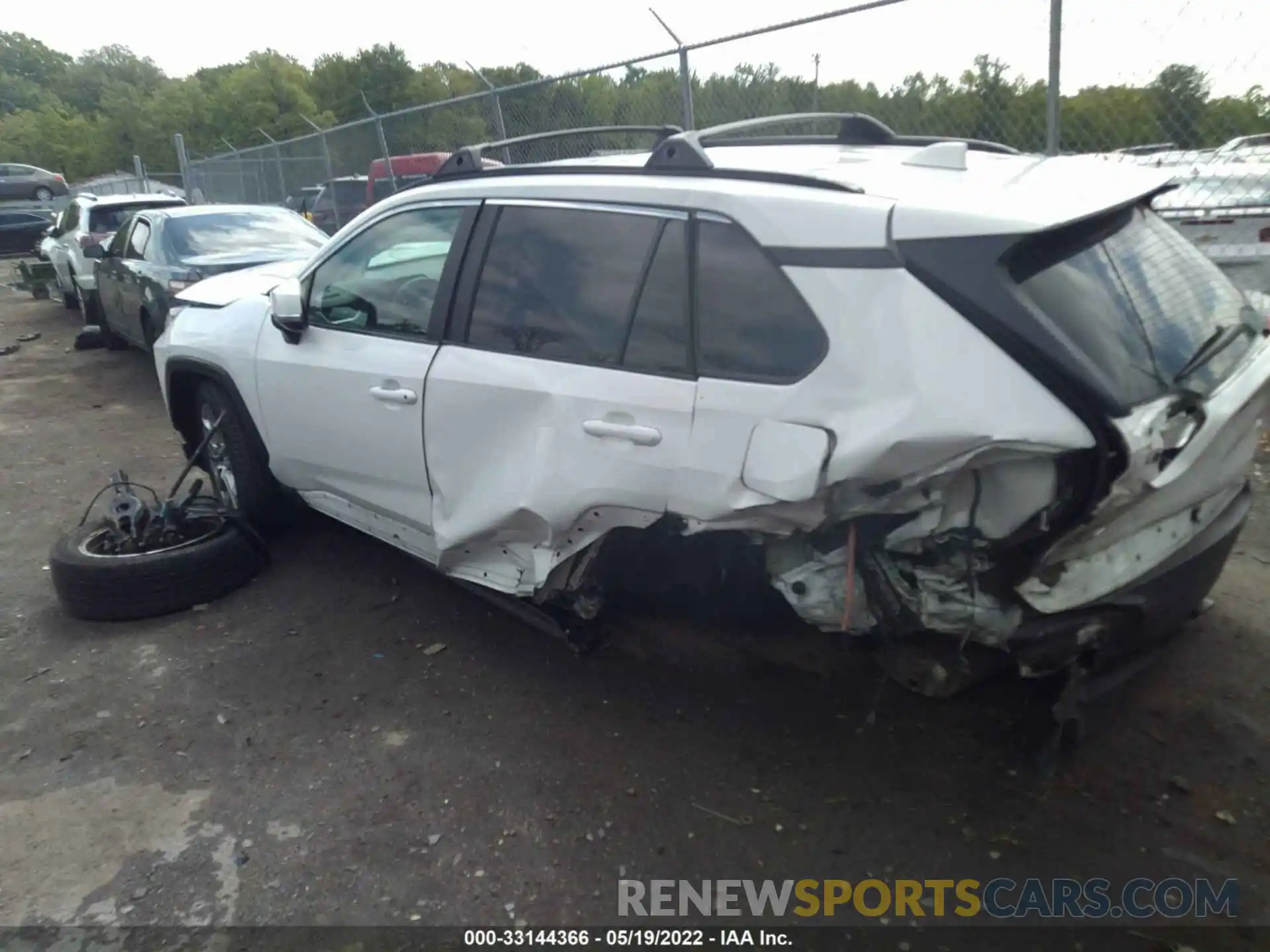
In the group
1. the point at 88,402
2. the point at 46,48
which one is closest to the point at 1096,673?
the point at 88,402

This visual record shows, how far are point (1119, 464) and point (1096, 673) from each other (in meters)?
0.86

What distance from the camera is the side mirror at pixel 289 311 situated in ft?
13.4

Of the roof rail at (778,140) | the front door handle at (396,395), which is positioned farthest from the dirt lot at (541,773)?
the roof rail at (778,140)

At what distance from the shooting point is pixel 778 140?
150 inches

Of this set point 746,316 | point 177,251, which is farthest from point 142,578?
point 177,251

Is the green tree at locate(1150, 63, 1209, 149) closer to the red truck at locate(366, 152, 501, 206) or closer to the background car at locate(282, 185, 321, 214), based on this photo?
the red truck at locate(366, 152, 501, 206)

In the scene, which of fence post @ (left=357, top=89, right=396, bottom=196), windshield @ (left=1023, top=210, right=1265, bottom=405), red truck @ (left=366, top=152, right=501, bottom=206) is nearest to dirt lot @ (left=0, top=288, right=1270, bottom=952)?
windshield @ (left=1023, top=210, right=1265, bottom=405)

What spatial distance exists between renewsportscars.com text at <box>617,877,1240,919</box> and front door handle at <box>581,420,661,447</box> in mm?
1270

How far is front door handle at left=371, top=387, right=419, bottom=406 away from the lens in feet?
11.6

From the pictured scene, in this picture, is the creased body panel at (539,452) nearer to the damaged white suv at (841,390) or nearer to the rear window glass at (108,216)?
Result: the damaged white suv at (841,390)

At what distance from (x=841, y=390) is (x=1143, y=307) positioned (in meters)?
0.89

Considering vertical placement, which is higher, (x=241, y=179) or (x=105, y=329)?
(x=241, y=179)

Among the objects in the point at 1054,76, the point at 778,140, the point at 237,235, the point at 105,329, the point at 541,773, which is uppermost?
the point at 1054,76

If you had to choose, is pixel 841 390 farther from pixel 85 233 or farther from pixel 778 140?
pixel 85 233
